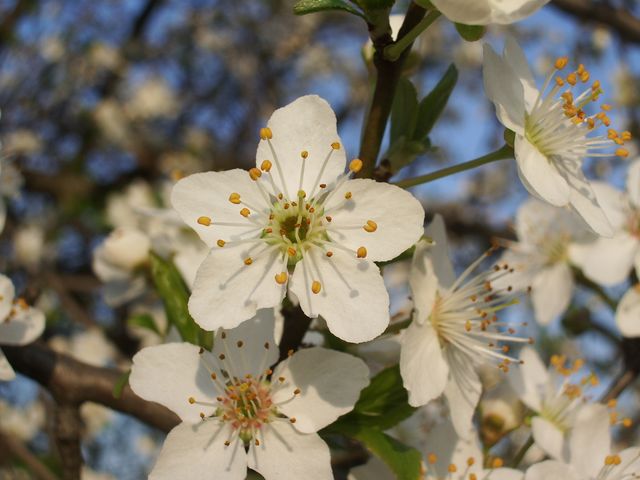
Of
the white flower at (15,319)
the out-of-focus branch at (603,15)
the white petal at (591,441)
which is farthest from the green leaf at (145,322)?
the out-of-focus branch at (603,15)

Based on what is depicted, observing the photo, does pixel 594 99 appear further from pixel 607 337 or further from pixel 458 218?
pixel 458 218

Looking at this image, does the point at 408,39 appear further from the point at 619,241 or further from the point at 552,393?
the point at 619,241

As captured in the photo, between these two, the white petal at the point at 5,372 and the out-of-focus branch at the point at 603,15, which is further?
the out-of-focus branch at the point at 603,15

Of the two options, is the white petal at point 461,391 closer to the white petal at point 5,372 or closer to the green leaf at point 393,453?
the green leaf at point 393,453

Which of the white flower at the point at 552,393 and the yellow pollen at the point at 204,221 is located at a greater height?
the yellow pollen at the point at 204,221

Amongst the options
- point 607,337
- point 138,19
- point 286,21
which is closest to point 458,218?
point 607,337

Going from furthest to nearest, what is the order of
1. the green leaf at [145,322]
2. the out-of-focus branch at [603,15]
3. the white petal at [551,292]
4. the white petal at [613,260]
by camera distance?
the out-of-focus branch at [603,15]
the white petal at [551,292]
the white petal at [613,260]
the green leaf at [145,322]

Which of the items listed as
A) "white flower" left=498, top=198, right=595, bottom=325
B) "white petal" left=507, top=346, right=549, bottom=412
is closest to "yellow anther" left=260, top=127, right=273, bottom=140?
"white petal" left=507, top=346, right=549, bottom=412
